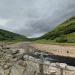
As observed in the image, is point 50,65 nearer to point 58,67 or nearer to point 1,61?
point 58,67

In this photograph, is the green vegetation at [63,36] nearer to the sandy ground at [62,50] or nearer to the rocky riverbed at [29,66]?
the sandy ground at [62,50]

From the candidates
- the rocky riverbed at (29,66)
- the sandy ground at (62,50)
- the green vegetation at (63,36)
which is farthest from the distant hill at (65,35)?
the rocky riverbed at (29,66)

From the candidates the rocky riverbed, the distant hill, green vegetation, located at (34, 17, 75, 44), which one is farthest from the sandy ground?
the rocky riverbed

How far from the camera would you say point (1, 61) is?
1061 inches

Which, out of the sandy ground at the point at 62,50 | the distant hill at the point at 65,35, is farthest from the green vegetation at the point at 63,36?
the sandy ground at the point at 62,50

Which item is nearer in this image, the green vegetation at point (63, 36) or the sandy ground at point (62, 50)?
the sandy ground at point (62, 50)

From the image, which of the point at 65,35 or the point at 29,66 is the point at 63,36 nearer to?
the point at 65,35

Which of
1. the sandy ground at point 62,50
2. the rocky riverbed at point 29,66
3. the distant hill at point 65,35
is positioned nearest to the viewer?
the rocky riverbed at point 29,66

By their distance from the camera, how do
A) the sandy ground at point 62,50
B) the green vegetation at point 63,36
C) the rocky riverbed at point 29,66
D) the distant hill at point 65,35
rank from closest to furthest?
1. the rocky riverbed at point 29,66
2. the sandy ground at point 62,50
3. the green vegetation at point 63,36
4. the distant hill at point 65,35

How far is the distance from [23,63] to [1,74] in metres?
3.74

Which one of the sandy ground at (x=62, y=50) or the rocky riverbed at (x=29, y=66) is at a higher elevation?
the sandy ground at (x=62, y=50)

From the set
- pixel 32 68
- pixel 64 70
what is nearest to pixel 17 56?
pixel 32 68

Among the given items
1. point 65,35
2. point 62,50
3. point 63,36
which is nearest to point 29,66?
point 62,50

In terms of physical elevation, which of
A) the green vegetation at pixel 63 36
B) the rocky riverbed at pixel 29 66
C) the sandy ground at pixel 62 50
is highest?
the green vegetation at pixel 63 36
